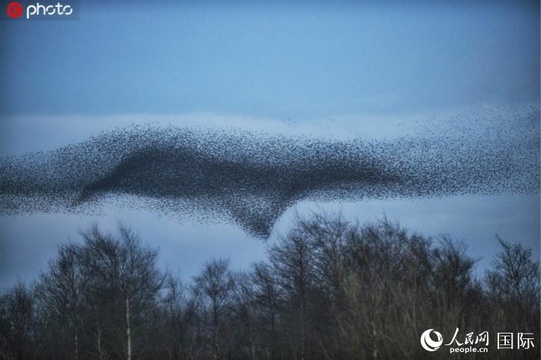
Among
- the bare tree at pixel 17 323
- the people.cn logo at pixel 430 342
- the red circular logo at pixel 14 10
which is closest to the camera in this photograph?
the people.cn logo at pixel 430 342

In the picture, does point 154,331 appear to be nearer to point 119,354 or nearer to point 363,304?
point 119,354

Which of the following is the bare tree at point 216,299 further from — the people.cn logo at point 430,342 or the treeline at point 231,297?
the people.cn logo at point 430,342

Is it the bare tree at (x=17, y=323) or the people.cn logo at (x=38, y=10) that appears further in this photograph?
the bare tree at (x=17, y=323)

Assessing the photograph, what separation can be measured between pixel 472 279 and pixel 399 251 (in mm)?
4180

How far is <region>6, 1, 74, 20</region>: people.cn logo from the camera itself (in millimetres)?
24984

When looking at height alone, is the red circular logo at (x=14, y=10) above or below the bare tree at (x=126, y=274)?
above

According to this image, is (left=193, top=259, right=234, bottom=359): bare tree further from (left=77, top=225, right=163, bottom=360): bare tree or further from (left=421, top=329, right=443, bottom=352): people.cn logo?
(left=421, top=329, right=443, bottom=352): people.cn logo

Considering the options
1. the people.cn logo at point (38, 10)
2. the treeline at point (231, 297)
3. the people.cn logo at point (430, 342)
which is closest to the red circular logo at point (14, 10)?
the people.cn logo at point (38, 10)

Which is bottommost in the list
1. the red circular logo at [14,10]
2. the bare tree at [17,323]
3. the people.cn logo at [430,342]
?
the people.cn logo at [430,342]

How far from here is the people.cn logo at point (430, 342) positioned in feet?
69.7

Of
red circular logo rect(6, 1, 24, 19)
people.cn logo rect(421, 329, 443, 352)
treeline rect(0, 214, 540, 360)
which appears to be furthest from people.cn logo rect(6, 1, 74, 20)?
people.cn logo rect(421, 329, 443, 352)

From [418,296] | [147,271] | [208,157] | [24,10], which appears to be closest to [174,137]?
[208,157]

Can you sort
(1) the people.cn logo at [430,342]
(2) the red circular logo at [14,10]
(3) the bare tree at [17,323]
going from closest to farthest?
(1) the people.cn logo at [430,342]
(2) the red circular logo at [14,10]
(3) the bare tree at [17,323]

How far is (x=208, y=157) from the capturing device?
3095cm
